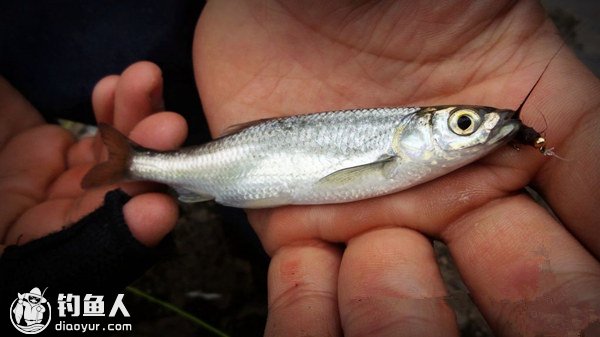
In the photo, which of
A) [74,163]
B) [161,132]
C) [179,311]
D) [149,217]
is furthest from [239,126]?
[179,311]

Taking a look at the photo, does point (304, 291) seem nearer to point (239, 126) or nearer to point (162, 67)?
point (239, 126)

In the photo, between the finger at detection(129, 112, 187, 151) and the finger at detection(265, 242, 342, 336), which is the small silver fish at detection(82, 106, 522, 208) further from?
the finger at detection(265, 242, 342, 336)

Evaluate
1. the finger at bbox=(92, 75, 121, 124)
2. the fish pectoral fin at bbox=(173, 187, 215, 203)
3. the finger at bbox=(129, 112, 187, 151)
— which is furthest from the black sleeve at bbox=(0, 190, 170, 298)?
the finger at bbox=(92, 75, 121, 124)

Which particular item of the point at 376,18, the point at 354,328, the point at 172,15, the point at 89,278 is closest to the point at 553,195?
the point at 354,328

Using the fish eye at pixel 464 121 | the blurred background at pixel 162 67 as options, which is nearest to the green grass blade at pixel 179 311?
the blurred background at pixel 162 67

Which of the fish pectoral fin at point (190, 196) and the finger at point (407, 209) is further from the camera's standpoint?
the fish pectoral fin at point (190, 196)

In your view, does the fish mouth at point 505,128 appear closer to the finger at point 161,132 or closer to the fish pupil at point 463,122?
the fish pupil at point 463,122

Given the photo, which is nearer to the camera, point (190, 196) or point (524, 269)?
point (524, 269)
